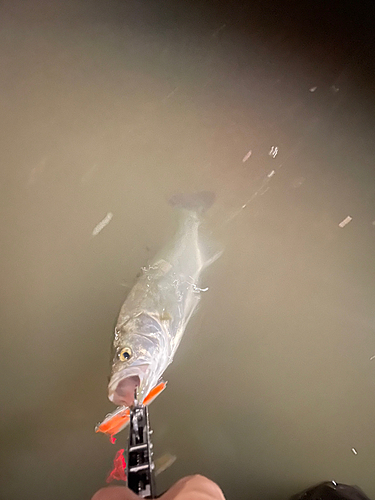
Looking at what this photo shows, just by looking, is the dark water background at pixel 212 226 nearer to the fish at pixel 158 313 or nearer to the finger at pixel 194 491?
the fish at pixel 158 313

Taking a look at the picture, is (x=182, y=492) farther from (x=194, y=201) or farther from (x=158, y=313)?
(x=194, y=201)

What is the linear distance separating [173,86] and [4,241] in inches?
42.5

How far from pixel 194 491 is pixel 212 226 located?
1.02 m

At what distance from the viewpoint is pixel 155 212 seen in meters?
1.46

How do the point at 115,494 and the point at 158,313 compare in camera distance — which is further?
the point at 158,313

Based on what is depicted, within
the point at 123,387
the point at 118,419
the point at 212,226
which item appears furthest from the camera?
the point at 212,226

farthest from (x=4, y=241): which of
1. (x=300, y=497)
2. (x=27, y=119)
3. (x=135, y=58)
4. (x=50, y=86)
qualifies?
(x=300, y=497)

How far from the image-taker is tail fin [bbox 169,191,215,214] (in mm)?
1473

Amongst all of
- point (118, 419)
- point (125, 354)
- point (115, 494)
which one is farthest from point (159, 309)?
point (115, 494)

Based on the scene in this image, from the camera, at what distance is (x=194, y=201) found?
149cm

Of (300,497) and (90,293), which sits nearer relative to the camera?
(300,497)

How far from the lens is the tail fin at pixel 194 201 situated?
1473 mm

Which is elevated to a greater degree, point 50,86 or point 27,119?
point 50,86

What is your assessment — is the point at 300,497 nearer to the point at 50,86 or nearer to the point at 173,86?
the point at 173,86
